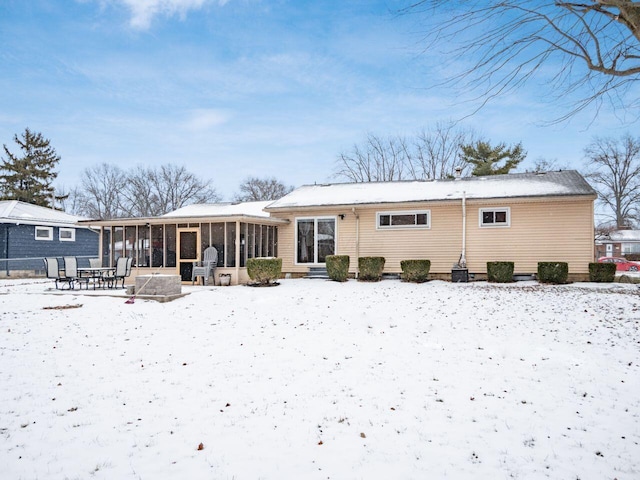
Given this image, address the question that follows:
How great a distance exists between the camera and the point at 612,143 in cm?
3275

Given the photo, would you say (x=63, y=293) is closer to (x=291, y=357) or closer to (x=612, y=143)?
(x=291, y=357)

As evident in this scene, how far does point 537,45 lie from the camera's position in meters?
4.30

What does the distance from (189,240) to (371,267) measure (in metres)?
6.50

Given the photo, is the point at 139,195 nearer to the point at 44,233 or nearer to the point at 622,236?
the point at 44,233

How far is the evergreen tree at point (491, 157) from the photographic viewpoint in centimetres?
2934

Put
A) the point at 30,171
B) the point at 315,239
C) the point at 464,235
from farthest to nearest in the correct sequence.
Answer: the point at 30,171 < the point at 315,239 < the point at 464,235

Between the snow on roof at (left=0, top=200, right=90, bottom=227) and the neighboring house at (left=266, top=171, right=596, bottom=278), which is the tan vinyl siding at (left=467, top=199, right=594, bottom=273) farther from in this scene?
the snow on roof at (left=0, top=200, right=90, bottom=227)

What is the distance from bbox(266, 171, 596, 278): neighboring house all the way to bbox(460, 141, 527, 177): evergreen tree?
13.7m

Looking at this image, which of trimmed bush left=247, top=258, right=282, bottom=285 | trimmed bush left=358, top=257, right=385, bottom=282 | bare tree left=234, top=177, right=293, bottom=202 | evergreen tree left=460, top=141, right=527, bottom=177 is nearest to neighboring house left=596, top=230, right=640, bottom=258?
evergreen tree left=460, top=141, right=527, bottom=177

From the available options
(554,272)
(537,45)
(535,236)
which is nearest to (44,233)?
(535,236)

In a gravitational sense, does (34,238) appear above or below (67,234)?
below

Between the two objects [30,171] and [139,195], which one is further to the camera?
[139,195]

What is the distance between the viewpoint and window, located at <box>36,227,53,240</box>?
2173 centimetres

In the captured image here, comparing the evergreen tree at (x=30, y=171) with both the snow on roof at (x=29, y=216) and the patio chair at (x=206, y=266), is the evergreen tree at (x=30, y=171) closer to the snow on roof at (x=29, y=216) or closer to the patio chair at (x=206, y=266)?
the snow on roof at (x=29, y=216)
